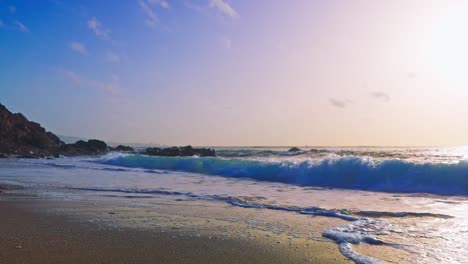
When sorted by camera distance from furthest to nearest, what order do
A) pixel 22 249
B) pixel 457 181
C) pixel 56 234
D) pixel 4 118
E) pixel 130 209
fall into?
pixel 4 118 → pixel 457 181 → pixel 130 209 → pixel 56 234 → pixel 22 249

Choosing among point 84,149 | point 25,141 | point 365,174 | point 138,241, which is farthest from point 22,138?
point 138,241

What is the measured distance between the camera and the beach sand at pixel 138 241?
5.06 m

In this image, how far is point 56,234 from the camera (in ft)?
20.3

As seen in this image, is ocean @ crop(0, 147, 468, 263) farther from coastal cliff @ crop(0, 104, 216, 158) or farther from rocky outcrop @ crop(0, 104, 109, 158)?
rocky outcrop @ crop(0, 104, 109, 158)

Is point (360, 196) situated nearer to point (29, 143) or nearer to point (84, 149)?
point (29, 143)

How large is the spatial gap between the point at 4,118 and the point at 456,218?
38200 mm

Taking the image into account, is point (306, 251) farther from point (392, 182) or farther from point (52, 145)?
point (52, 145)

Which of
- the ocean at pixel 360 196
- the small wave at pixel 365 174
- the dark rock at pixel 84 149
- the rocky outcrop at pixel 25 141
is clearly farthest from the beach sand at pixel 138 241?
the dark rock at pixel 84 149

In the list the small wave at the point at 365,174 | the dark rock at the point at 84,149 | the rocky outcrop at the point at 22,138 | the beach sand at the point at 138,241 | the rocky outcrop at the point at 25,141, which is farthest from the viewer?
the dark rock at the point at 84,149

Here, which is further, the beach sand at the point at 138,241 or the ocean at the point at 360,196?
the ocean at the point at 360,196

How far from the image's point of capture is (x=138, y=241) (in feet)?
19.2

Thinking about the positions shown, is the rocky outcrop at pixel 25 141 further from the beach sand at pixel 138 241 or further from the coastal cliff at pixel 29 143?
the beach sand at pixel 138 241

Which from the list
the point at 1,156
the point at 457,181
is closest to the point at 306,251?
the point at 457,181

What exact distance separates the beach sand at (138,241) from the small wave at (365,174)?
890 cm
